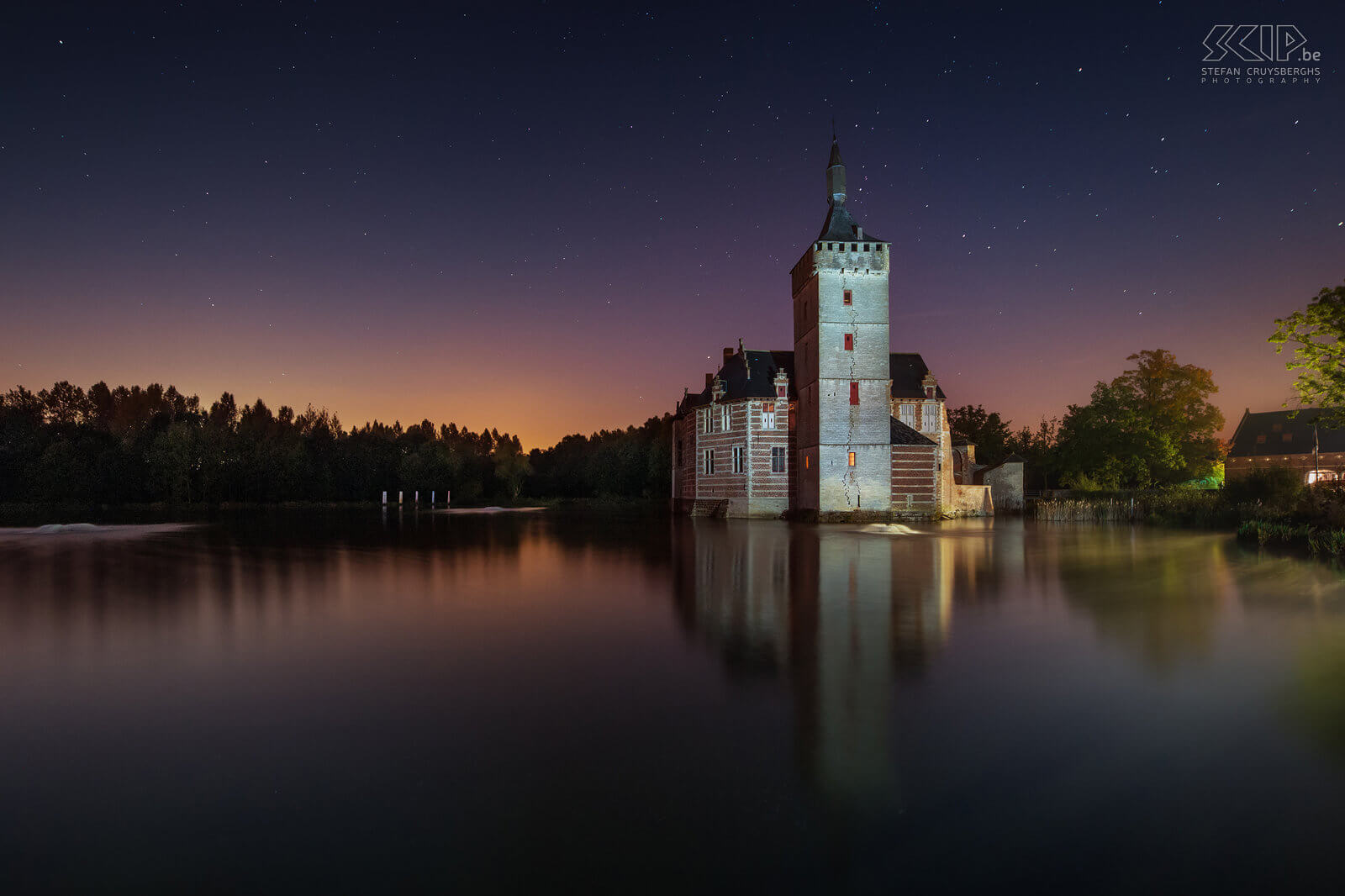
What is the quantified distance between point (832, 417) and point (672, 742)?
109 feet

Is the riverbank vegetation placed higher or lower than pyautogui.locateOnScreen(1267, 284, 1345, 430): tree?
lower

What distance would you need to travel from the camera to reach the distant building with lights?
6562 centimetres

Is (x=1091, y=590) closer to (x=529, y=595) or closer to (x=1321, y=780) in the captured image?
(x=1321, y=780)

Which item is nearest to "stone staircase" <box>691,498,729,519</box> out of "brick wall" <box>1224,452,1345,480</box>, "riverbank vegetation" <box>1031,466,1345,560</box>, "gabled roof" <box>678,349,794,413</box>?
"gabled roof" <box>678,349,794,413</box>

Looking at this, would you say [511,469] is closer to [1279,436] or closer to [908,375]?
[908,375]

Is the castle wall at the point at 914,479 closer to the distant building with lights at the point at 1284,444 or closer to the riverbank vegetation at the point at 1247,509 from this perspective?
the riverbank vegetation at the point at 1247,509

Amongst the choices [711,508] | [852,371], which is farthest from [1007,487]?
[711,508]

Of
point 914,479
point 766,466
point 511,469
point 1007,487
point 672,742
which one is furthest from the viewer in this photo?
point 511,469

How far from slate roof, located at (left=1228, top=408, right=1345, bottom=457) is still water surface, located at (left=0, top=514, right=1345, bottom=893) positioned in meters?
74.0

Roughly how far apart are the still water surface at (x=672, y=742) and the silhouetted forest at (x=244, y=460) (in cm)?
Result: 6040

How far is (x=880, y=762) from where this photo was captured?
16.5ft

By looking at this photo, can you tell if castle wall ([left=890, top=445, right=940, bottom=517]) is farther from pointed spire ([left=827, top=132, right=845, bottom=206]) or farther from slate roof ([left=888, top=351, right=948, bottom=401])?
pointed spire ([left=827, top=132, right=845, bottom=206])

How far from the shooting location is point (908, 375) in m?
46.1

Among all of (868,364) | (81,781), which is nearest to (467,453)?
(868,364)
